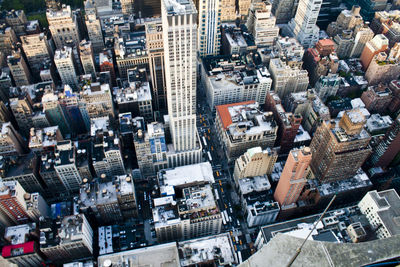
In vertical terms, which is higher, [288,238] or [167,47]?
[288,238]

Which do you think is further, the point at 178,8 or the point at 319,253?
the point at 178,8

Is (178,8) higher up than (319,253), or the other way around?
(319,253)

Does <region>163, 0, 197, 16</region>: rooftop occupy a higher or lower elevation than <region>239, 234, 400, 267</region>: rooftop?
lower

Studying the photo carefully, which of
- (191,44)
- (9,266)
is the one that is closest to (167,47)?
(191,44)

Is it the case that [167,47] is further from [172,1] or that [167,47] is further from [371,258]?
[371,258]

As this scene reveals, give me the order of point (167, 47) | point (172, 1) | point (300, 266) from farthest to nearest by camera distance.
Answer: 1. point (167, 47)
2. point (172, 1)
3. point (300, 266)

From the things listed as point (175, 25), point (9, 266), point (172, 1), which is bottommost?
point (9, 266)

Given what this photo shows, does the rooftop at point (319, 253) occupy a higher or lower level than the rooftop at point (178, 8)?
higher

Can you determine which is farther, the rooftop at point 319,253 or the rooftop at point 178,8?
the rooftop at point 178,8

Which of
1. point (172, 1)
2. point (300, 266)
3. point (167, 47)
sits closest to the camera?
point (300, 266)

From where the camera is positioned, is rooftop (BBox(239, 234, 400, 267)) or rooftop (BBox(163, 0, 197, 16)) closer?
rooftop (BBox(239, 234, 400, 267))

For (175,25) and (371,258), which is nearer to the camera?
(371,258)
